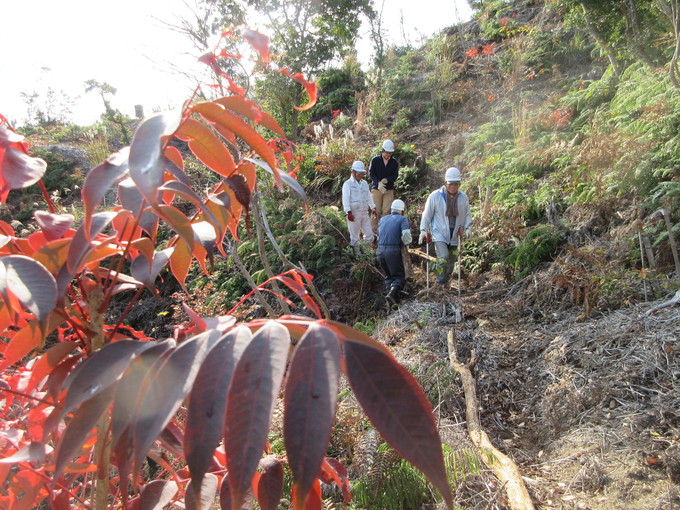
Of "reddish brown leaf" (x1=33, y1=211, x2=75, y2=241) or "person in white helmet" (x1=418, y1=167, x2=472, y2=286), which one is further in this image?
"person in white helmet" (x1=418, y1=167, x2=472, y2=286)

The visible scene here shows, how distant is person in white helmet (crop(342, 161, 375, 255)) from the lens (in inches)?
303

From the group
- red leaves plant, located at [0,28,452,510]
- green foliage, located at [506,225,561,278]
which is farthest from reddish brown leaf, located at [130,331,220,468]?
green foliage, located at [506,225,561,278]

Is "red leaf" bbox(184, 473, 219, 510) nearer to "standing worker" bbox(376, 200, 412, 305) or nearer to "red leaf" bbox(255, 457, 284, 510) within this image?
"red leaf" bbox(255, 457, 284, 510)

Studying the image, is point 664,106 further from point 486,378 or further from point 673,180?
point 486,378

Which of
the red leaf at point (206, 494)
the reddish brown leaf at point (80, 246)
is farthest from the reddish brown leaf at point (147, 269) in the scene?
the red leaf at point (206, 494)

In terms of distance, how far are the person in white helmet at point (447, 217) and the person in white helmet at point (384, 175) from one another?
2.36 meters

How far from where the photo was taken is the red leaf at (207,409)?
0.44 meters

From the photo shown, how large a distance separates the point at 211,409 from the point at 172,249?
454 millimetres

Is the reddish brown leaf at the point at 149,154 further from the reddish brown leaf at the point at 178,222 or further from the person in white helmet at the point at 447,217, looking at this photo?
the person in white helmet at the point at 447,217

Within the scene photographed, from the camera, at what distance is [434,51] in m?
14.2

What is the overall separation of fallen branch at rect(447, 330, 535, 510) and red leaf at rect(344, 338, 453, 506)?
218 centimetres

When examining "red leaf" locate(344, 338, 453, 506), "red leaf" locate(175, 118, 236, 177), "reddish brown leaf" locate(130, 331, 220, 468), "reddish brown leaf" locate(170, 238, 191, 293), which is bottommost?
"red leaf" locate(344, 338, 453, 506)

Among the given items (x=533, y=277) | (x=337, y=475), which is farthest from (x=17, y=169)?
(x=533, y=277)

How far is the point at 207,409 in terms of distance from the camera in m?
0.46
